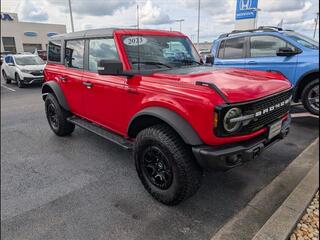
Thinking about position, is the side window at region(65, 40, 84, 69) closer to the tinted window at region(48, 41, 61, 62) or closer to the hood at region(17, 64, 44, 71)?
the tinted window at region(48, 41, 61, 62)

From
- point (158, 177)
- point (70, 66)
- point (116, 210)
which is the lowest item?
point (116, 210)

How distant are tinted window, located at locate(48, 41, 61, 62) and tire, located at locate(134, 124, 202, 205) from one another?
2743 millimetres

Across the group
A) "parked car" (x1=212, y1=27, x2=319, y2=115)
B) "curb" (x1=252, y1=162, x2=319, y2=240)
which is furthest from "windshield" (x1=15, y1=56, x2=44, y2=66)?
"curb" (x1=252, y1=162, x2=319, y2=240)

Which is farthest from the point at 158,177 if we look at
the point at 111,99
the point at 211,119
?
the point at 111,99

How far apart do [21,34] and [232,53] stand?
49999mm

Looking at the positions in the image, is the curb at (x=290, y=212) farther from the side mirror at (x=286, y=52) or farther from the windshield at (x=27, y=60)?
the windshield at (x=27, y=60)

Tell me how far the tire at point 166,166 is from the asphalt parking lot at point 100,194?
0.18 metres

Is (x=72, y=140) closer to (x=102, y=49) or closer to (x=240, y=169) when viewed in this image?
(x=102, y=49)

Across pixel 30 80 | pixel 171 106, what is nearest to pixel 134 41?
pixel 171 106

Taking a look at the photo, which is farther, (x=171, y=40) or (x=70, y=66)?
(x=70, y=66)

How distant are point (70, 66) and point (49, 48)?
107 centimetres

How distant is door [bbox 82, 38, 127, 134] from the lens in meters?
3.16

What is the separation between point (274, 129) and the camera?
263 centimetres

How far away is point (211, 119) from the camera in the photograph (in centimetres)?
216
